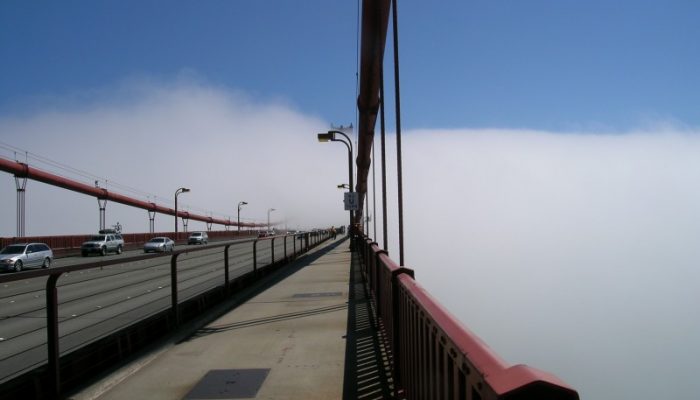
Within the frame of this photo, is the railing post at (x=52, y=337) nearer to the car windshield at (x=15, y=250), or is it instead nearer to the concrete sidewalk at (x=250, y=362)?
the concrete sidewalk at (x=250, y=362)

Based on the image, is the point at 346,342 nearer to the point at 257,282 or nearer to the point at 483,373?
the point at 483,373

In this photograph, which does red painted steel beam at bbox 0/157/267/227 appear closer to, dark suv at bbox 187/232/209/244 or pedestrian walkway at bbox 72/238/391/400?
dark suv at bbox 187/232/209/244

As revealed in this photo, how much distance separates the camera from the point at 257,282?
16.4 metres

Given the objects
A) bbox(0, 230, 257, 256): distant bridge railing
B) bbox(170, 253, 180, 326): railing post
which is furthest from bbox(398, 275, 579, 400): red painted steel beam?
bbox(0, 230, 257, 256): distant bridge railing

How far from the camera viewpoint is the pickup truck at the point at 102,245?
44.6m

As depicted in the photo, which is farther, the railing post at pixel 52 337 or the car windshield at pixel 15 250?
the car windshield at pixel 15 250

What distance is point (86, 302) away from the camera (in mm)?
6703

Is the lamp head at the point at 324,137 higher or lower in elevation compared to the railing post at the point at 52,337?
higher

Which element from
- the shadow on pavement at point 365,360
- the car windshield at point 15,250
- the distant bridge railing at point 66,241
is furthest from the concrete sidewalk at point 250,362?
the distant bridge railing at point 66,241

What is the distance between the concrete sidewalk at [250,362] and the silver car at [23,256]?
2415 centimetres

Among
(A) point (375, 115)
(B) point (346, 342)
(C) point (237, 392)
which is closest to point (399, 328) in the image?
(C) point (237, 392)

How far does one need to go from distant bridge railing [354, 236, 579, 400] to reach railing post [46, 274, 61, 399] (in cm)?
315

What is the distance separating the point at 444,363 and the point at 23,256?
33.6m

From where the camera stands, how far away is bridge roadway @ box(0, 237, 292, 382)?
550cm
